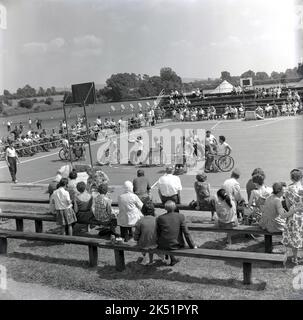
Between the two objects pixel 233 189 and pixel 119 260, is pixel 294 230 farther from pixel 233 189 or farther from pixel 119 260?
pixel 119 260

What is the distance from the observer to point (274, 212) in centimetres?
841

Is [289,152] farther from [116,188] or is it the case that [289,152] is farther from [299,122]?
[299,122]

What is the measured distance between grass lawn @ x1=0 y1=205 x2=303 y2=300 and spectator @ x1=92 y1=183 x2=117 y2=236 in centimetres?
67

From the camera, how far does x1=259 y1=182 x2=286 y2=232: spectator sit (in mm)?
8406

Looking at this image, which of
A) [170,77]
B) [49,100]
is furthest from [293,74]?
[49,100]

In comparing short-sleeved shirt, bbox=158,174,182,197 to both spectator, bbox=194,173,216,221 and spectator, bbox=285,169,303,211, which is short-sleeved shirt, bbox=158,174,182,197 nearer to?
spectator, bbox=194,173,216,221

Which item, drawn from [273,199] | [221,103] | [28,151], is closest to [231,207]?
[273,199]

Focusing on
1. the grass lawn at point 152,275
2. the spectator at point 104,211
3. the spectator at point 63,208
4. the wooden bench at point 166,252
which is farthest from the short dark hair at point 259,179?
the spectator at point 63,208

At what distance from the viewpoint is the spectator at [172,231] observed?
7668 millimetres

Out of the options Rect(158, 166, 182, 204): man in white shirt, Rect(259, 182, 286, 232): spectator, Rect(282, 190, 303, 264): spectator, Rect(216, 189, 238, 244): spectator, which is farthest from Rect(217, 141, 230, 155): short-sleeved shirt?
Rect(282, 190, 303, 264): spectator

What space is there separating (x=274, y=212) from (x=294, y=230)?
30.8 inches

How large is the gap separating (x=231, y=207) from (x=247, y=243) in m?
0.93

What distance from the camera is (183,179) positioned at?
16.8 meters

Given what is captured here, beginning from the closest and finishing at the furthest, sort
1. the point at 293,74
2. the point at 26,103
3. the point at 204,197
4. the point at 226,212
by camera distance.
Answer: the point at 226,212
the point at 204,197
the point at 293,74
the point at 26,103
